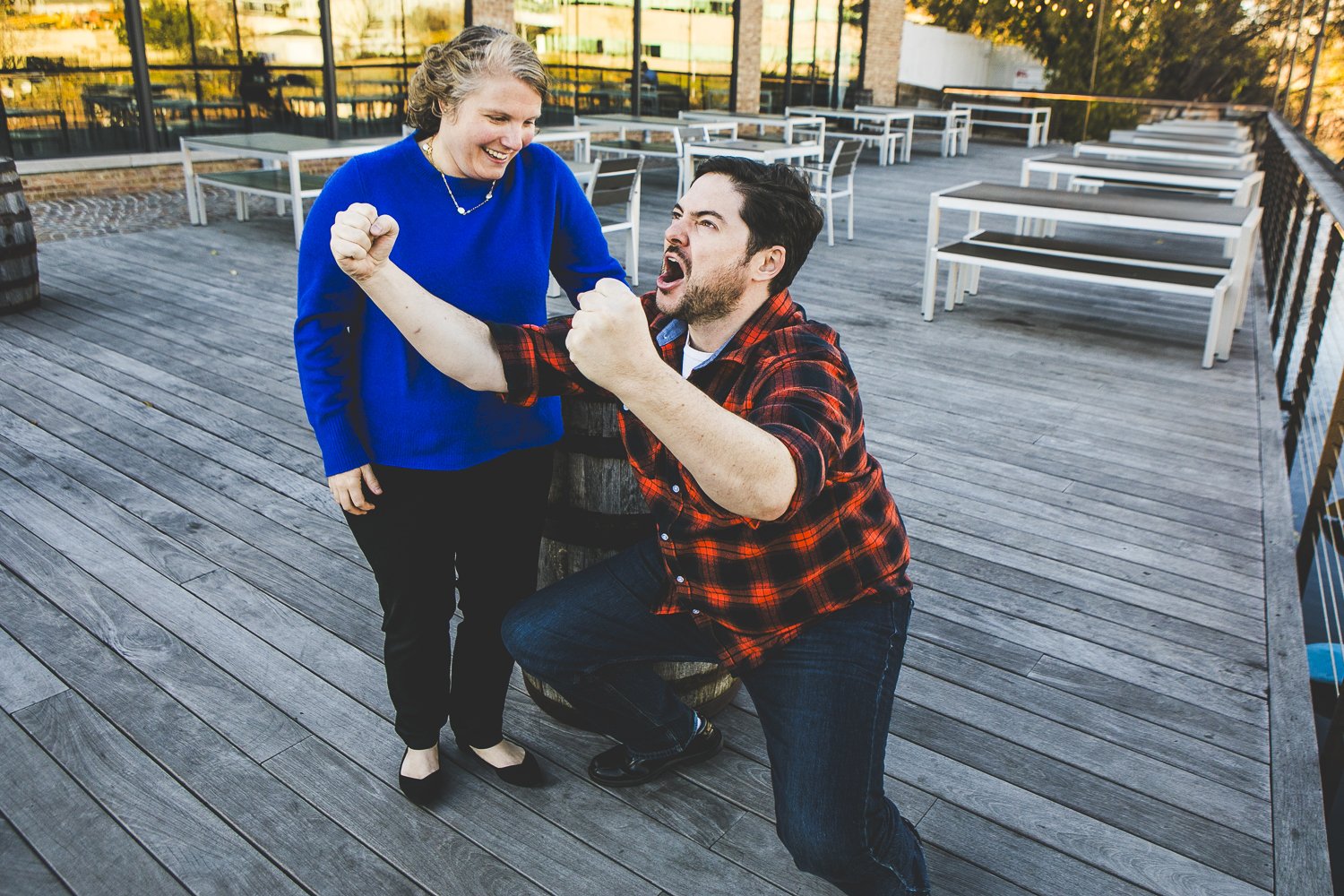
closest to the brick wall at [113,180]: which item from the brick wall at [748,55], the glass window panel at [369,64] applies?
the glass window panel at [369,64]

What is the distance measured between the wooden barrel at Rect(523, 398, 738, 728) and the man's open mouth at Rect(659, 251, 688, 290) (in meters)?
0.36

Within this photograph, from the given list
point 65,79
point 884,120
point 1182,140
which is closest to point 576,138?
point 65,79

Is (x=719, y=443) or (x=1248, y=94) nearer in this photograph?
(x=719, y=443)

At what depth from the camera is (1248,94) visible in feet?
81.7

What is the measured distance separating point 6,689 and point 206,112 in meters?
8.91

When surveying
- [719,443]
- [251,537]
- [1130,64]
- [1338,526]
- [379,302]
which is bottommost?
[1338,526]

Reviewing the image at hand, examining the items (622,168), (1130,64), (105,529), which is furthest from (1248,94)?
(105,529)

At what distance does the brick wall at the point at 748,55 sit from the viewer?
594 inches

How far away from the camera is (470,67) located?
1.73 meters

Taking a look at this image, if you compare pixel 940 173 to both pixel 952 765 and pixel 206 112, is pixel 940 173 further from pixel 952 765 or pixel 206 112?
pixel 952 765

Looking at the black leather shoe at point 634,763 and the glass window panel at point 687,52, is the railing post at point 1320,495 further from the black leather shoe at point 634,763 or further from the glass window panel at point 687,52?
the glass window panel at point 687,52

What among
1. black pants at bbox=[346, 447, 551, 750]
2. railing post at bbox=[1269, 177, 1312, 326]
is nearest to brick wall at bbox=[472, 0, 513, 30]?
railing post at bbox=[1269, 177, 1312, 326]

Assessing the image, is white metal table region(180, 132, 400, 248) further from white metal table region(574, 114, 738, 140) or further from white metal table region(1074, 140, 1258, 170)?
white metal table region(1074, 140, 1258, 170)

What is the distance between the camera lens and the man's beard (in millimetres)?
1749
